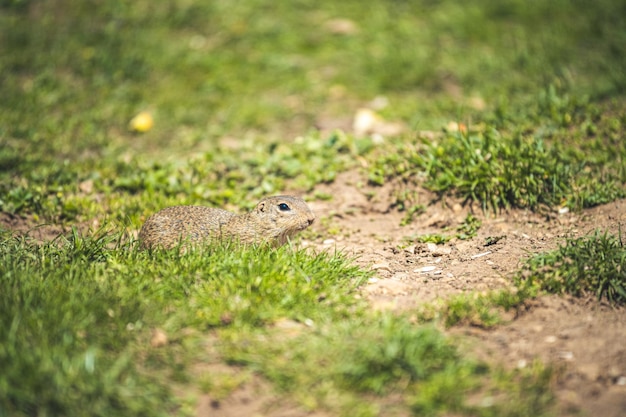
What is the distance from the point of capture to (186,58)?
Answer: 7.41 metres

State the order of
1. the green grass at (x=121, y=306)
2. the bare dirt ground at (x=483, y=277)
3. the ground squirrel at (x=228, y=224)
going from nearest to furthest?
the green grass at (x=121, y=306) < the bare dirt ground at (x=483, y=277) < the ground squirrel at (x=228, y=224)

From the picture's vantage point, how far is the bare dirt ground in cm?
305

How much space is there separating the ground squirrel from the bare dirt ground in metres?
0.39

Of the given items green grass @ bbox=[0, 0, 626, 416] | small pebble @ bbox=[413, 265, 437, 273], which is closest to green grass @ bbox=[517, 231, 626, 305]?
green grass @ bbox=[0, 0, 626, 416]

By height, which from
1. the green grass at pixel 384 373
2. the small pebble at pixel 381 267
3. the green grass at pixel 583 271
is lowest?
the small pebble at pixel 381 267

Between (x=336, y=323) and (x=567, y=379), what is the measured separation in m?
1.14

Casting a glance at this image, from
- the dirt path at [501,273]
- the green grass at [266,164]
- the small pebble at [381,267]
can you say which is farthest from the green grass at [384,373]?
the small pebble at [381,267]

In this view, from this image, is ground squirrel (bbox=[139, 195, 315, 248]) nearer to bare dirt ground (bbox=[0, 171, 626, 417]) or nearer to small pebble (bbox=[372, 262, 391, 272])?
bare dirt ground (bbox=[0, 171, 626, 417])

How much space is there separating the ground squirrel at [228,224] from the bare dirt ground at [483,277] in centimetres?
39

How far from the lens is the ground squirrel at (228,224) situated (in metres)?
4.15

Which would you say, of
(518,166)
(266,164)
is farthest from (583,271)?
(266,164)

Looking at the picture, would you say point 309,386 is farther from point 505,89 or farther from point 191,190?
point 505,89

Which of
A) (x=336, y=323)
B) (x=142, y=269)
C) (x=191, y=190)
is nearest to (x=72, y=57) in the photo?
(x=191, y=190)

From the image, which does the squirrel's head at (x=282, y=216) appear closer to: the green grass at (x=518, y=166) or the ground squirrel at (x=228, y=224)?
the ground squirrel at (x=228, y=224)
